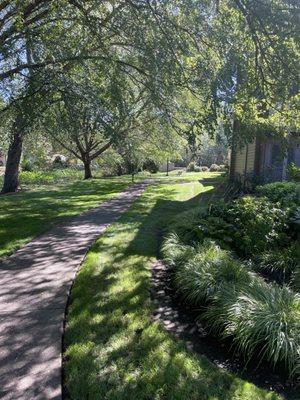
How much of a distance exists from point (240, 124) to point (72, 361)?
5899 millimetres

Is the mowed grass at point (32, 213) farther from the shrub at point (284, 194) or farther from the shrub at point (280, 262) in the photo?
the shrub at point (284, 194)

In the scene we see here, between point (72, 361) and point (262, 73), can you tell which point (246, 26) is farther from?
point (72, 361)

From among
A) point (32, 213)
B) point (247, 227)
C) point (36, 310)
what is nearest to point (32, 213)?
point (32, 213)

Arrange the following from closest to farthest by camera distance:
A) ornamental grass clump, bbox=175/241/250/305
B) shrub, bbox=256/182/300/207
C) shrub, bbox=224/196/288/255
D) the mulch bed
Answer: the mulch bed
ornamental grass clump, bbox=175/241/250/305
shrub, bbox=224/196/288/255
shrub, bbox=256/182/300/207

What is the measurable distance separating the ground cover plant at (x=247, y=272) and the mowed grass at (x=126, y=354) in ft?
1.56

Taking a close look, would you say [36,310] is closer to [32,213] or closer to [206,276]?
[206,276]

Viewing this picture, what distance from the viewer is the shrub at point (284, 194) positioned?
29.5 ft

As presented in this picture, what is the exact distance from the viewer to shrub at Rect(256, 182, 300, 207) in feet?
29.5

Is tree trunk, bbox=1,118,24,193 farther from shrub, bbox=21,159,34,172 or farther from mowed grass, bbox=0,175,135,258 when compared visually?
shrub, bbox=21,159,34,172

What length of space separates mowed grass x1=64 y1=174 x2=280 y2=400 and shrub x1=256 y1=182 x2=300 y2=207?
3874 millimetres

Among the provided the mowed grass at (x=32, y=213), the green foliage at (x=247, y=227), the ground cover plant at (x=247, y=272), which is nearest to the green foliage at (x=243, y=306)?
the ground cover plant at (x=247, y=272)

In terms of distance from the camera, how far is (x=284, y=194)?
985cm

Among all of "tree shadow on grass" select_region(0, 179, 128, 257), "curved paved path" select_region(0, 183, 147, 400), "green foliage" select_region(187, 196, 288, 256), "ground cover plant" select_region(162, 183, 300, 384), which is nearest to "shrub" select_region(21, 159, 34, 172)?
"tree shadow on grass" select_region(0, 179, 128, 257)

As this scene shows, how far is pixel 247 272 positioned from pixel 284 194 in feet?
15.3
